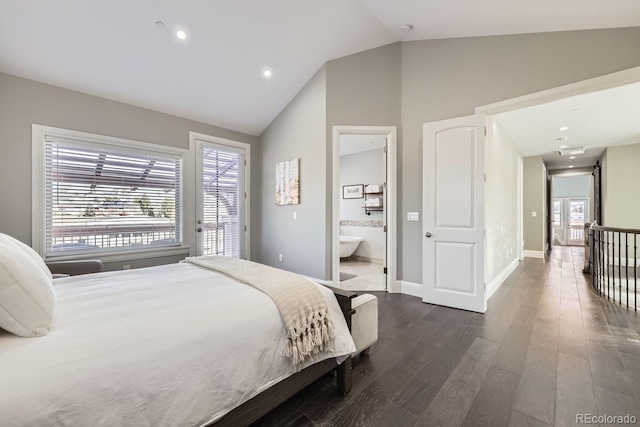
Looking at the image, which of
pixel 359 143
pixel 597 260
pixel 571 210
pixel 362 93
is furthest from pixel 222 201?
pixel 571 210

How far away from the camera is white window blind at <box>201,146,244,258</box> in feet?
13.9

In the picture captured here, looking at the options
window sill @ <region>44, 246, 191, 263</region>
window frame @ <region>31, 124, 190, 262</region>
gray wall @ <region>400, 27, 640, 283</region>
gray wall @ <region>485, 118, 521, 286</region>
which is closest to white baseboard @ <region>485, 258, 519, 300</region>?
gray wall @ <region>485, 118, 521, 286</region>

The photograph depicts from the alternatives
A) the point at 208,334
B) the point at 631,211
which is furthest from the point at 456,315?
the point at 631,211

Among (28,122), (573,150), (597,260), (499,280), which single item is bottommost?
(499,280)

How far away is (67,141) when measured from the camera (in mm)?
3078

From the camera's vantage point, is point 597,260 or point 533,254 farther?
point 533,254

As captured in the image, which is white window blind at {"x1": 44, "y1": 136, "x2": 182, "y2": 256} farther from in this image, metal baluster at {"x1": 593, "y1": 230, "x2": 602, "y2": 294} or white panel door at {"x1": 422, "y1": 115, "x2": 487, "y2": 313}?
metal baluster at {"x1": 593, "y1": 230, "x2": 602, "y2": 294}

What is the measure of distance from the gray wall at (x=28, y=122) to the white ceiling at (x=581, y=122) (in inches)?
199

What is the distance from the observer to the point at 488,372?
1.89m

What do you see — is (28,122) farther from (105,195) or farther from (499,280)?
(499,280)

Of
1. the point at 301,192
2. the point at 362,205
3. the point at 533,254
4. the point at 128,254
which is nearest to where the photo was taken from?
the point at 128,254

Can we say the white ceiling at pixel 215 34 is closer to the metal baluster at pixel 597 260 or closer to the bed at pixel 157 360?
the bed at pixel 157 360
